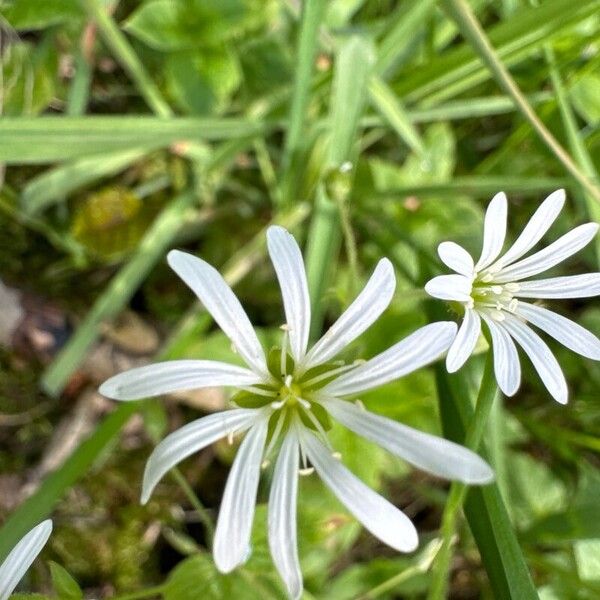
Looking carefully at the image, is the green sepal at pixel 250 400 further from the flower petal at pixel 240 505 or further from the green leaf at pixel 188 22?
the green leaf at pixel 188 22

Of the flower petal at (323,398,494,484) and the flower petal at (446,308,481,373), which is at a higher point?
the flower petal at (446,308,481,373)

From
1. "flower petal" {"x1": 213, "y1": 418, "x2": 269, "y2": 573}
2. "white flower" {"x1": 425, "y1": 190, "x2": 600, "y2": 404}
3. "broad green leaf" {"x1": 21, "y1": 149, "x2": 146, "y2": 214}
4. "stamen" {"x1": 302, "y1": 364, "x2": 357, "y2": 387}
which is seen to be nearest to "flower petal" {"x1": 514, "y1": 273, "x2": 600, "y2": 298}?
"white flower" {"x1": 425, "y1": 190, "x2": 600, "y2": 404}

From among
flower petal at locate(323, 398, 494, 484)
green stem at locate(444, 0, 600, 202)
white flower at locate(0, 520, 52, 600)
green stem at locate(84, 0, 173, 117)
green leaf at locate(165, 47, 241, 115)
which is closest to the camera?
flower petal at locate(323, 398, 494, 484)

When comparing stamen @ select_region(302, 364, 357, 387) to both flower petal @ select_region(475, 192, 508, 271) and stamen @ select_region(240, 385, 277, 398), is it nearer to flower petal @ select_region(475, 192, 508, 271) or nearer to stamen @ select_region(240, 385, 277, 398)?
stamen @ select_region(240, 385, 277, 398)

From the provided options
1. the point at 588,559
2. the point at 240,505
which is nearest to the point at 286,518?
the point at 240,505

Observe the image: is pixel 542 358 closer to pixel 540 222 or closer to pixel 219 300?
pixel 540 222

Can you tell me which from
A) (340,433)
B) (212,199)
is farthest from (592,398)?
(212,199)
